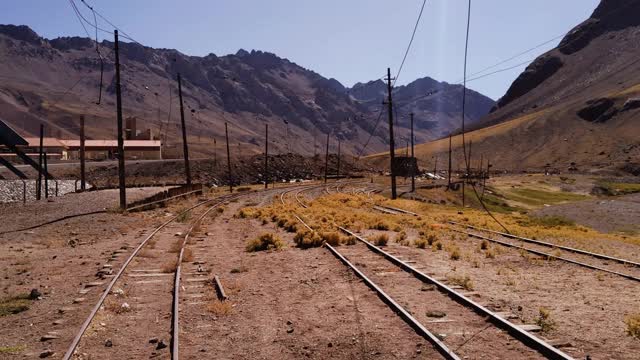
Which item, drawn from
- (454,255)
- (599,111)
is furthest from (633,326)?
(599,111)

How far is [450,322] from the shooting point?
34.8 feet

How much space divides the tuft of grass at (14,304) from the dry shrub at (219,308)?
367 cm

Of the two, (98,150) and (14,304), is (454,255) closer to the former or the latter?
(14,304)

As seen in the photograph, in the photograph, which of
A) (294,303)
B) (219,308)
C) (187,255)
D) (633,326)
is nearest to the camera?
(633,326)

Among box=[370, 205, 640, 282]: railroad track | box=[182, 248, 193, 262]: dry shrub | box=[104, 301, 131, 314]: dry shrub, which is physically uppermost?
box=[182, 248, 193, 262]: dry shrub

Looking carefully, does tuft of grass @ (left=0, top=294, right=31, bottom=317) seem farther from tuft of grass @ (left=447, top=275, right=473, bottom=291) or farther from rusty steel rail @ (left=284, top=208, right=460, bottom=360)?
tuft of grass @ (left=447, top=275, right=473, bottom=291)

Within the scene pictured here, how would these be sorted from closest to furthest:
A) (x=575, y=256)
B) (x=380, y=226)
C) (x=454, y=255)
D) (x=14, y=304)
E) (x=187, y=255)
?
(x=14, y=304) < (x=187, y=255) < (x=454, y=255) < (x=575, y=256) < (x=380, y=226)

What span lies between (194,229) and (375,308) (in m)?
16.5

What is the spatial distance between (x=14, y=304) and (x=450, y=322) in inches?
337

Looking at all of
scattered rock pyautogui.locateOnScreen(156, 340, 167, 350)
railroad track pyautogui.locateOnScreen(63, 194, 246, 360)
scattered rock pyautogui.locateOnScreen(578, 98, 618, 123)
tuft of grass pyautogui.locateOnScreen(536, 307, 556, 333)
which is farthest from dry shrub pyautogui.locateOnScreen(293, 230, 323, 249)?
scattered rock pyautogui.locateOnScreen(578, 98, 618, 123)

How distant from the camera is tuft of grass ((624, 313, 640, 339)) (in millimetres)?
9653

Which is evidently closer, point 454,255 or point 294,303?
point 294,303

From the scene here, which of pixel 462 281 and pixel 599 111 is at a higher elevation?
pixel 599 111

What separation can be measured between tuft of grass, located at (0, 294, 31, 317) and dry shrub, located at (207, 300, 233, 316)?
12.1ft
